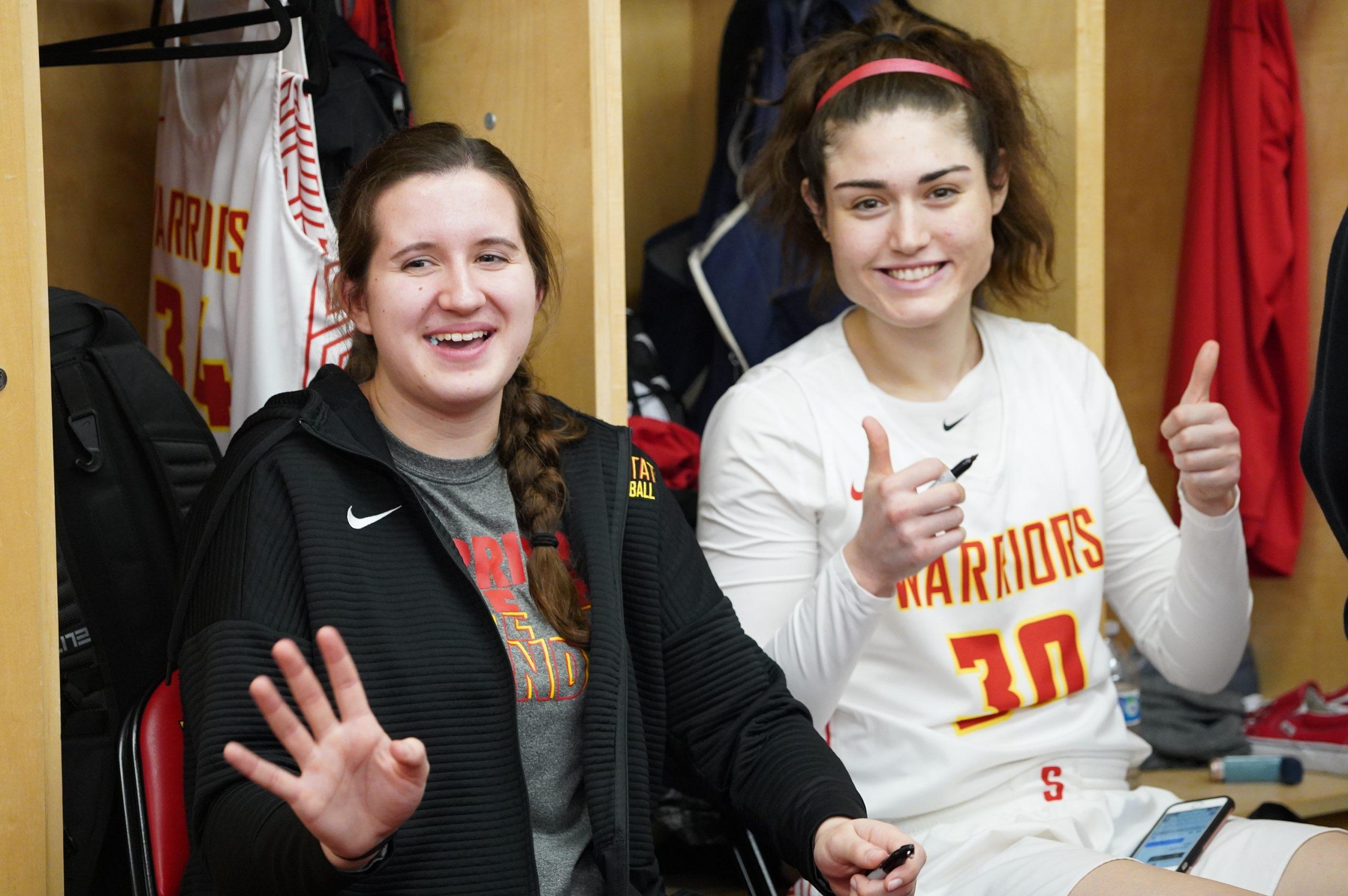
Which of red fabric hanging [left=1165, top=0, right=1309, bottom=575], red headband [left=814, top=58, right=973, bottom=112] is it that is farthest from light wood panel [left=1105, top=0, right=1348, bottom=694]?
red headband [left=814, top=58, right=973, bottom=112]

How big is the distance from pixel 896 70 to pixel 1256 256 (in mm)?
1067

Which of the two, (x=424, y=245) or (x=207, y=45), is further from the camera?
(x=207, y=45)

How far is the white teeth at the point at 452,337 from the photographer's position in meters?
1.31

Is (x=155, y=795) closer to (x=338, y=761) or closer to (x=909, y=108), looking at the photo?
(x=338, y=761)

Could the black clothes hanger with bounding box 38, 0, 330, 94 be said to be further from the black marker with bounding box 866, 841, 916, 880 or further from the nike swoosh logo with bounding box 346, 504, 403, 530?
the black marker with bounding box 866, 841, 916, 880

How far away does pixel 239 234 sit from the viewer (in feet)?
5.82

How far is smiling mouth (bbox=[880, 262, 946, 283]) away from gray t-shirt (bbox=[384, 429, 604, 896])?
2.00ft

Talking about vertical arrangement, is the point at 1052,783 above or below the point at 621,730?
below

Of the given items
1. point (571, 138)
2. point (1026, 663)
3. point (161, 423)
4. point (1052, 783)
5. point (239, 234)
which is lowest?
point (1052, 783)

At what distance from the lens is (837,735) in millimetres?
1600

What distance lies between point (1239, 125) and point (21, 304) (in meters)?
2.08

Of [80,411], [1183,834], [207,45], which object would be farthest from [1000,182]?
[80,411]

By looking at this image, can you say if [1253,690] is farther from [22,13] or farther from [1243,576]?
[22,13]

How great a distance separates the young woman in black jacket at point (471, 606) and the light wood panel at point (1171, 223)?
1566 millimetres
